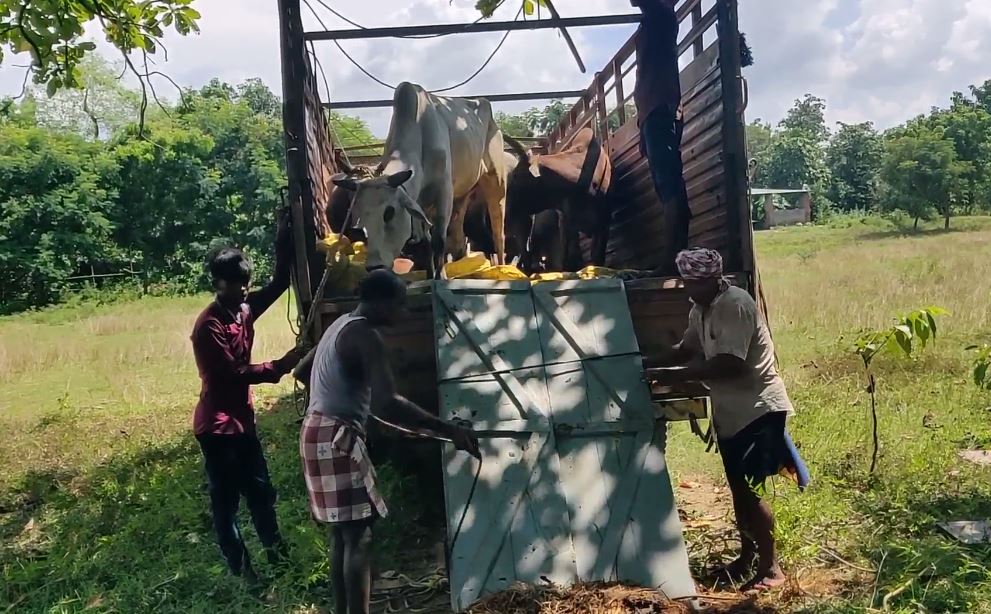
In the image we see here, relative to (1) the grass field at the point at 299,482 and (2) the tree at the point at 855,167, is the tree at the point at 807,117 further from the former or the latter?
(1) the grass field at the point at 299,482

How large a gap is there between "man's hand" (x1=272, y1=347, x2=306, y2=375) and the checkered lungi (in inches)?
35.1

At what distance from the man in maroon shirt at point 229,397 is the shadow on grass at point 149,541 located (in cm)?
26

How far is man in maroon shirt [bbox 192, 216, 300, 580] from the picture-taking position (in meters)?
3.90

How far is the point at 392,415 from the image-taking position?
3.32 meters

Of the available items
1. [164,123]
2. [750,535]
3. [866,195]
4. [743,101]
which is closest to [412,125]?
[743,101]

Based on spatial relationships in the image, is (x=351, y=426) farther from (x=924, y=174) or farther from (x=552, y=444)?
(x=924, y=174)

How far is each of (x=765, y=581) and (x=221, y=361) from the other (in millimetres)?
2800

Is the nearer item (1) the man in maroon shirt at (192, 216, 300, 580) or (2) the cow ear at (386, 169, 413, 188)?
(1) the man in maroon shirt at (192, 216, 300, 580)

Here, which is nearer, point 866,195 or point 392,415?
point 392,415

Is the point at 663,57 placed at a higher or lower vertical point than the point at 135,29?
lower

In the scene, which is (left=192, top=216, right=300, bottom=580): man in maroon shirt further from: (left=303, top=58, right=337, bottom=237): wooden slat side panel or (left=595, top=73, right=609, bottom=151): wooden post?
(left=595, top=73, right=609, bottom=151): wooden post

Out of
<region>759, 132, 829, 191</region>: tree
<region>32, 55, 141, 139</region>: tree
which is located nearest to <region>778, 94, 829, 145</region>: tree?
<region>759, 132, 829, 191</region>: tree

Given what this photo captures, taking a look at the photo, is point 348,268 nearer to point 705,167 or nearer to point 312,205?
A: point 312,205

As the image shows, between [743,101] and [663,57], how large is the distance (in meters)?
0.72
